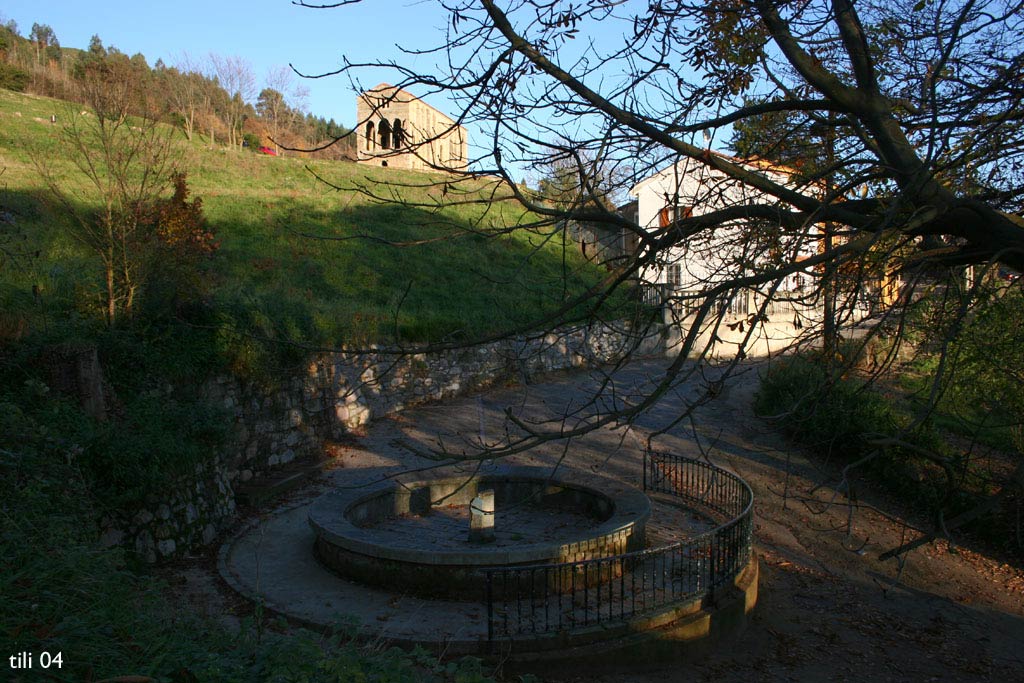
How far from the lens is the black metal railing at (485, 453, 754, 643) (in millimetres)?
6621

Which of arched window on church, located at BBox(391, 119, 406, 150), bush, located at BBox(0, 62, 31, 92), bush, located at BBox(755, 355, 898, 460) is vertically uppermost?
bush, located at BBox(0, 62, 31, 92)

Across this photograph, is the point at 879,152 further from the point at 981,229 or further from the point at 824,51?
the point at 824,51

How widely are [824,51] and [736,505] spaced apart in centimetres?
652

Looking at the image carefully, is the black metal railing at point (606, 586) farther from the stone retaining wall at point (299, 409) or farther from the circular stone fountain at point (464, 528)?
the stone retaining wall at point (299, 409)

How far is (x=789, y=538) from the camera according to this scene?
35.1 feet

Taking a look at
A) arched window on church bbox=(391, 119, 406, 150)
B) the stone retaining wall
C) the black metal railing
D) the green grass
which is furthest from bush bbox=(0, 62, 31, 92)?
arched window on church bbox=(391, 119, 406, 150)

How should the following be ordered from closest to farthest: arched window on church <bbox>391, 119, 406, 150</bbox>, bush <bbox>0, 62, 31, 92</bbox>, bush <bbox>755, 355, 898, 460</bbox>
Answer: arched window on church <bbox>391, 119, 406, 150</bbox> → bush <bbox>755, 355, 898, 460</bbox> → bush <bbox>0, 62, 31, 92</bbox>

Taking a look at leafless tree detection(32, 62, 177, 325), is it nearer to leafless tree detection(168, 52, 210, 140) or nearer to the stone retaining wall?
the stone retaining wall

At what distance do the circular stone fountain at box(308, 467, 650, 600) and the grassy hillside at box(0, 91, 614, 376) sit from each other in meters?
2.26

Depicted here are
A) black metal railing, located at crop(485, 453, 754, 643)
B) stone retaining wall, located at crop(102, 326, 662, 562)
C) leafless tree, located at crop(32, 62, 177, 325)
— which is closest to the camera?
black metal railing, located at crop(485, 453, 754, 643)

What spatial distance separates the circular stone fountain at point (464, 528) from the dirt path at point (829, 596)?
30.6 inches

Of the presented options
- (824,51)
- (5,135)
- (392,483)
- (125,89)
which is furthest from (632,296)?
(5,135)

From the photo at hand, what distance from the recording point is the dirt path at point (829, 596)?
709 centimetres

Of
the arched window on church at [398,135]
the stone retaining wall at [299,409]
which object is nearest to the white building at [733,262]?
the stone retaining wall at [299,409]
